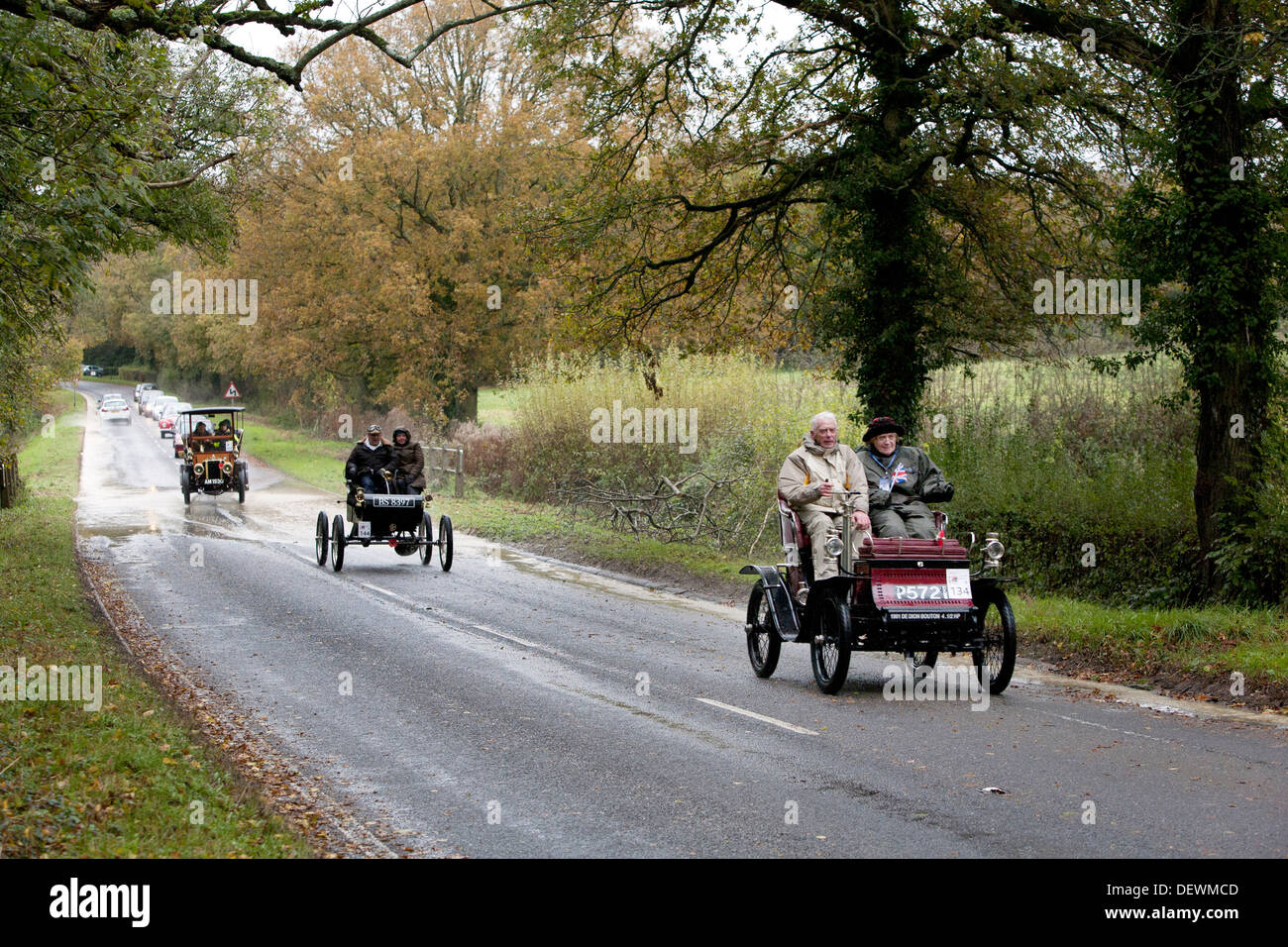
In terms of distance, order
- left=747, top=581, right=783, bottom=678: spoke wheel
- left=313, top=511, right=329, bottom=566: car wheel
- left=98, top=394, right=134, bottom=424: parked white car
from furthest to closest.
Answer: left=98, top=394, right=134, bottom=424: parked white car < left=313, top=511, right=329, bottom=566: car wheel < left=747, top=581, right=783, bottom=678: spoke wheel

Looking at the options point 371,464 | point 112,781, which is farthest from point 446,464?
point 112,781

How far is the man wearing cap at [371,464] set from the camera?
20.1 meters

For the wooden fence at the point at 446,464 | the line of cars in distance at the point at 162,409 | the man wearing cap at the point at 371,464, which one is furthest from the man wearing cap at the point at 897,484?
the line of cars in distance at the point at 162,409

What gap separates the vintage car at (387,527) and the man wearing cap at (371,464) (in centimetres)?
29

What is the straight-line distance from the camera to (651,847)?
6.30m

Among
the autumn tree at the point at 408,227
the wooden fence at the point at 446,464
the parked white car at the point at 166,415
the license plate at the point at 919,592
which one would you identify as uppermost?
the autumn tree at the point at 408,227

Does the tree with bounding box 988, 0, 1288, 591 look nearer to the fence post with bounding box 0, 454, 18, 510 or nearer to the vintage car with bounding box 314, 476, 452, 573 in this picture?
the vintage car with bounding box 314, 476, 452, 573

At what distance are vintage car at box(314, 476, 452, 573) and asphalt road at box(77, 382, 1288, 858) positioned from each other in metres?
3.33

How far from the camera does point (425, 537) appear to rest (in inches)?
777

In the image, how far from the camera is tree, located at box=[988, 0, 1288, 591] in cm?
1217

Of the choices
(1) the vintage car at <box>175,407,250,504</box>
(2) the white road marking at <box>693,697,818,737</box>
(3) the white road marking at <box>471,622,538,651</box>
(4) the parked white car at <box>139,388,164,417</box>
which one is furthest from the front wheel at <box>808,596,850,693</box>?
(4) the parked white car at <box>139,388,164,417</box>

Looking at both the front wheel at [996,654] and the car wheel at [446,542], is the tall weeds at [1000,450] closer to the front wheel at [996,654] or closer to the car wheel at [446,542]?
the front wheel at [996,654]

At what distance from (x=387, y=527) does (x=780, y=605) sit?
1005 cm

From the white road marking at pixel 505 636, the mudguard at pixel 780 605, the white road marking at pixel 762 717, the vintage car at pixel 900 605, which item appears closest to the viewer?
the white road marking at pixel 762 717
